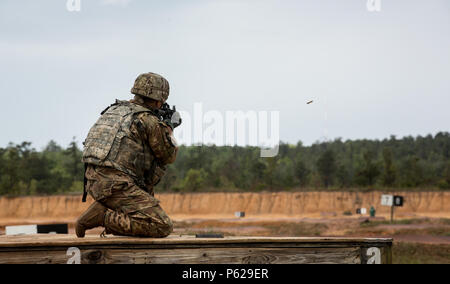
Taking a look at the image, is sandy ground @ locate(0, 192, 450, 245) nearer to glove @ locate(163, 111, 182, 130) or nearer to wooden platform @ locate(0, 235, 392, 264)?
glove @ locate(163, 111, 182, 130)

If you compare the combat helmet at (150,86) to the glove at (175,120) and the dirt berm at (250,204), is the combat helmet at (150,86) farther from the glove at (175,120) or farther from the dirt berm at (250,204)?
the dirt berm at (250,204)

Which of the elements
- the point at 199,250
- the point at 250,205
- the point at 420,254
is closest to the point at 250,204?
the point at 250,205

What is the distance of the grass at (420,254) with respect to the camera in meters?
17.4

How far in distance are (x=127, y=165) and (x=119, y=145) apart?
239 millimetres

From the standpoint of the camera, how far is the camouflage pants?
22.0ft

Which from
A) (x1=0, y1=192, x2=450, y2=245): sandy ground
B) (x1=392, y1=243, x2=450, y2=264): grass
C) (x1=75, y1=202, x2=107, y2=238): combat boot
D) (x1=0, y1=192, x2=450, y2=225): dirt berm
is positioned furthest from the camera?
(x1=0, y1=192, x2=450, y2=225): dirt berm

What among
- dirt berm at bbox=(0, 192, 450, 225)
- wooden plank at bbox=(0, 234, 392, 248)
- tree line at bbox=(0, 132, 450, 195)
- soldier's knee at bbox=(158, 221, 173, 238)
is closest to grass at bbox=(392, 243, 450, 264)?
wooden plank at bbox=(0, 234, 392, 248)

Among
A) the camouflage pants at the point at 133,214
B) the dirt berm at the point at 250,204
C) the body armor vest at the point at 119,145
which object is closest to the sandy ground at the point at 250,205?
the dirt berm at the point at 250,204

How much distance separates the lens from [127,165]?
22.5 ft

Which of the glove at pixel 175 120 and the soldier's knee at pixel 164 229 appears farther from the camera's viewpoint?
the glove at pixel 175 120

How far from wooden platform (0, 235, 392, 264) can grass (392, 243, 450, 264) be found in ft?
36.1

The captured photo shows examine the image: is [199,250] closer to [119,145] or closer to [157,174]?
[157,174]
